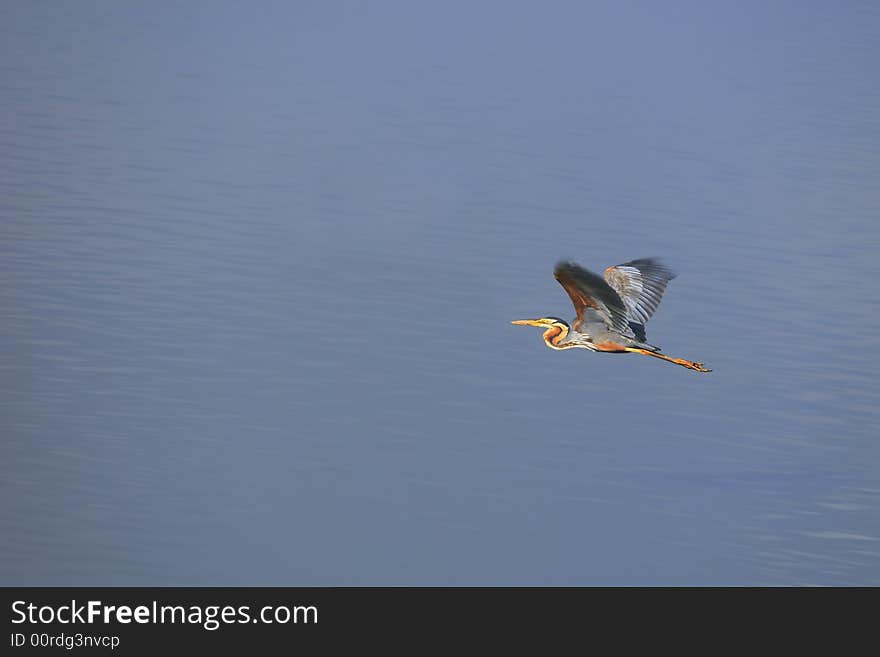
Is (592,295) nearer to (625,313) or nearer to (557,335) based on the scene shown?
(625,313)

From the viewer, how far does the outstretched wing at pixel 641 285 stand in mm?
14516

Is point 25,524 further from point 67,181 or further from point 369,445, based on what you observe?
point 67,181

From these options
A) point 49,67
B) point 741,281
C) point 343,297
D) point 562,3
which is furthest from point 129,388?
point 562,3

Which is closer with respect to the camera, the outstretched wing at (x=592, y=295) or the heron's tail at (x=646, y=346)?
the outstretched wing at (x=592, y=295)

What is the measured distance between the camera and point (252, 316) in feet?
54.9

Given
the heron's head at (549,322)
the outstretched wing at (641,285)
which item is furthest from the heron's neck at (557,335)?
the outstretched wing at (641,285)

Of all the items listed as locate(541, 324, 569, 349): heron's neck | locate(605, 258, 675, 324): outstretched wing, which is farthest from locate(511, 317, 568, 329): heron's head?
locate(605, 258, 675, 324): outstretched wing

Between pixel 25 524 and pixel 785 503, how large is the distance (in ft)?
18.2

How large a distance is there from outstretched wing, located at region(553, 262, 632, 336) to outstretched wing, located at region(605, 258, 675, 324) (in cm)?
15

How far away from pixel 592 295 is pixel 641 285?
701 millimetres

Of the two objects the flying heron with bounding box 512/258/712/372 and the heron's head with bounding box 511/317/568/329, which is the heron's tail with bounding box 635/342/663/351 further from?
the heron's head with bounding box 511/317/568/329

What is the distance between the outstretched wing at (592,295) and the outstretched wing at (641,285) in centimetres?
15

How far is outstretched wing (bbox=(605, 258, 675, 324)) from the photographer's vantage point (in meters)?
14.5

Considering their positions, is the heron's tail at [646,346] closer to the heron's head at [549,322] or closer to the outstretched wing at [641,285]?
the outstretched wing at [641,285]
